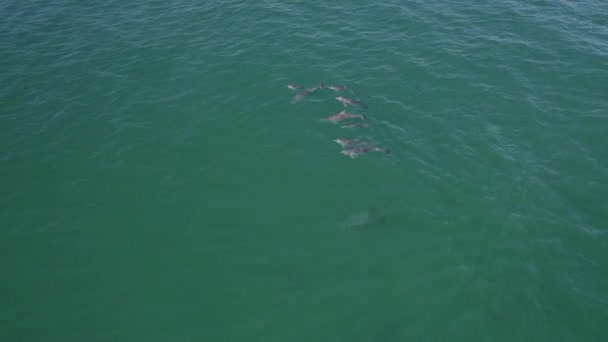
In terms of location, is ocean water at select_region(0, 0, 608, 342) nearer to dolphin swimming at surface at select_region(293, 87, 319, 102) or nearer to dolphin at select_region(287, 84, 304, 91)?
dolphin swimming at surface at select_region(293, 87, 319, 102)

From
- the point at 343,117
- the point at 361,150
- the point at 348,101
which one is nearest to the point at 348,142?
the point at 361,150

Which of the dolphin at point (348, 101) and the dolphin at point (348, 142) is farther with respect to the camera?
the dolphin at point (348, 101)

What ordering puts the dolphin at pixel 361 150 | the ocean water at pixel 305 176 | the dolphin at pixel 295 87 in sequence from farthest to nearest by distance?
1. the dolphin at pixel 295 87
2. the dolphin at pixel 361 150
3. the ocean water at pixel 305 176

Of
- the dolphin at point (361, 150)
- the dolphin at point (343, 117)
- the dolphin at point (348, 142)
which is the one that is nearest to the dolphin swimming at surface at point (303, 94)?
the dolphin at point (343, 117)

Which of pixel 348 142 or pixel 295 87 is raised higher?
pixel 295 87

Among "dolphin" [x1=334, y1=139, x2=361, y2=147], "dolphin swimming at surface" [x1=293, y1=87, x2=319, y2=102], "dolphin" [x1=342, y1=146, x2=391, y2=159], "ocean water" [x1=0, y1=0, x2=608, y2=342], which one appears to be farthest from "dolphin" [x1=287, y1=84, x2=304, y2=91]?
"dolphin" [x1=342, y1=146, x2=391, y2=159]

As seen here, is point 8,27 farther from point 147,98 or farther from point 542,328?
point 542,328

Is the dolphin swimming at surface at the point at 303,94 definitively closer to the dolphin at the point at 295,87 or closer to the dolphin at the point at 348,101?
the dolphin at the point at 295,87

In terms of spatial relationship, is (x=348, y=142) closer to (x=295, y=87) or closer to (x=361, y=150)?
(x=361, y=150)

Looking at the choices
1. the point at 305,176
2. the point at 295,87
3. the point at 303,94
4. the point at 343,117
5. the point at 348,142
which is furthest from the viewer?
the point at 295,87

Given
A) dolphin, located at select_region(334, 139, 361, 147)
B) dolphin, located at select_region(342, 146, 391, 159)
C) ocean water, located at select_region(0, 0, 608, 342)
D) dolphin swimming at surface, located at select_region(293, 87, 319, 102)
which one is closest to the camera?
ocean water, located at select_region(0, 0, 608, 342)
